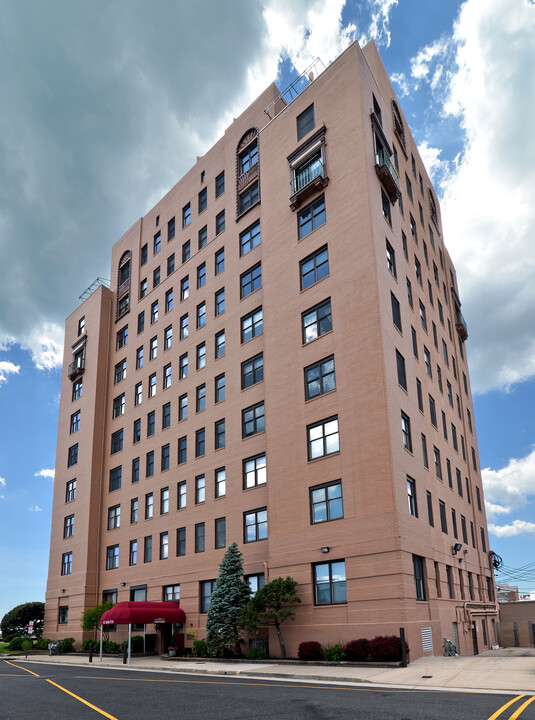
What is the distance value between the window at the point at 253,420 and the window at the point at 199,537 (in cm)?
718

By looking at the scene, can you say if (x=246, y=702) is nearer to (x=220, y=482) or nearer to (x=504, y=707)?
(x=504, y=707)

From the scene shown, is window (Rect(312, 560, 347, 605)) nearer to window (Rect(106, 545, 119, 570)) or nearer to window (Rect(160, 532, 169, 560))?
window (Rect(160, 532, 169, 560))

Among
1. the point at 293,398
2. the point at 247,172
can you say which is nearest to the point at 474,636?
the point at 293,398

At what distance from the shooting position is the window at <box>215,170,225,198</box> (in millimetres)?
46269

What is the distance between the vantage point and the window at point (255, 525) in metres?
33.4

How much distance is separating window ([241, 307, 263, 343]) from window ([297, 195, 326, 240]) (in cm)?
600

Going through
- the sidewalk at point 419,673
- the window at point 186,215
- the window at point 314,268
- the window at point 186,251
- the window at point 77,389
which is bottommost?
the sidewalk at point 419,673

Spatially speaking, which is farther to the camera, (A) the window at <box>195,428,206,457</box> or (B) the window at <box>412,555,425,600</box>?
(A) the window at <box>195,428,206,457</box>

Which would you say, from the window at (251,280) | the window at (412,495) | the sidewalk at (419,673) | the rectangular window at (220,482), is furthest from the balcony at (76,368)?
the window at (412,495)

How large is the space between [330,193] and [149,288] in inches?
944

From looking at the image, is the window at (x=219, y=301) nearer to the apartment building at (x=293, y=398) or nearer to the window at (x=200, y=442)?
the apartment building at (x=293, y=398)

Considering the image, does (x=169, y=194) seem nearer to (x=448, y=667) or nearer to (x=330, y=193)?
(x=330, y=193)

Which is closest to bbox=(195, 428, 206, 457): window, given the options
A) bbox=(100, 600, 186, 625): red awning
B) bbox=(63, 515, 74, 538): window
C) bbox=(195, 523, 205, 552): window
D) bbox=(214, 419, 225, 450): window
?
bbox=(214, 419, 225, 450): window

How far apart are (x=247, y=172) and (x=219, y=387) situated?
606 inches
